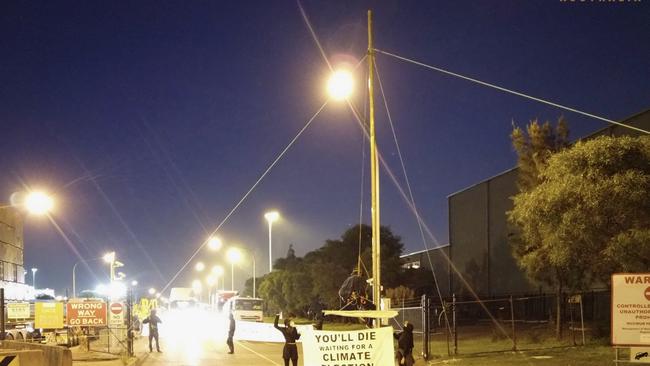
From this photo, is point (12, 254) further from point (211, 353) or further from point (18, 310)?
point (211, 353)

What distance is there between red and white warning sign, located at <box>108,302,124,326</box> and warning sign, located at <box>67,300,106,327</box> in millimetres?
295

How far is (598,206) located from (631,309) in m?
7.93

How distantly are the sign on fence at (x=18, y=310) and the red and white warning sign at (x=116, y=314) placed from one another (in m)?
5.07

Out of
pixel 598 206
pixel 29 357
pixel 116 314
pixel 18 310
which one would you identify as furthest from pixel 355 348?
pixel 18 310

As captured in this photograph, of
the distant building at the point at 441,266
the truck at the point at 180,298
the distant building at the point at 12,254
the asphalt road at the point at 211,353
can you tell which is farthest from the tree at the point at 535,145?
the truck at the point at 180,298

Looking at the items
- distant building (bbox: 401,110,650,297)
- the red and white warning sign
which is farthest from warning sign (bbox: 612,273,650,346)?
distant building (bbox: 401,110,650,297)

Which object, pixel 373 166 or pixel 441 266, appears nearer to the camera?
pixel 373 166

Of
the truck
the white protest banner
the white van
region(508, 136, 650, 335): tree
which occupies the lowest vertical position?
the truck

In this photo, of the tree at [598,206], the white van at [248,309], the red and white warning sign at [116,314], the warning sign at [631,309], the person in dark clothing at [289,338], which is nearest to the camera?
the warning sign at [631,309]

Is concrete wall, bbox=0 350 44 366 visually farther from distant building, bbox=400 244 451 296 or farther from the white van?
distant building, bbox=400 244 451 296

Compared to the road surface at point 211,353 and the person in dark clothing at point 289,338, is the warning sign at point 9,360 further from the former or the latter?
the road surface at point 211,353

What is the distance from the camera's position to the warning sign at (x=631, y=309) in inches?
487

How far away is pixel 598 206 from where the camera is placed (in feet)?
65.4

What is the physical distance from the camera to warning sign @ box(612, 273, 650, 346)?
487 inches
